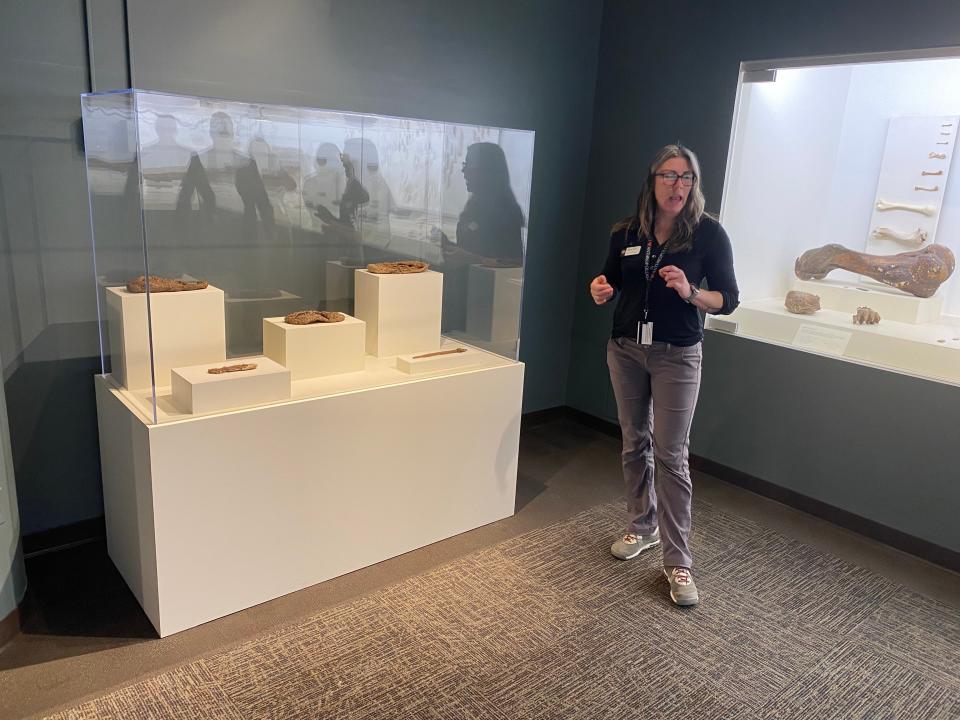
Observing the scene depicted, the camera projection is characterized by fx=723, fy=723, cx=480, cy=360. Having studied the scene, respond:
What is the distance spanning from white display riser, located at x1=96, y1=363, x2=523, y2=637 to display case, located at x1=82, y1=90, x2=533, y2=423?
11cm

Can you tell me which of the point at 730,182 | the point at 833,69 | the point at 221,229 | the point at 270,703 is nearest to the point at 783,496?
the point at 730,182

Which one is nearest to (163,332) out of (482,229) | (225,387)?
(225,387)

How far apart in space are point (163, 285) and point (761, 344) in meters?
2.84

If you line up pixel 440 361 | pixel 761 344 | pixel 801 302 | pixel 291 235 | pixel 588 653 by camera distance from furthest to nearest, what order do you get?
pixel 761 344
pixel 801 302
pixel 440 361
pixel 291 235
pixel 588 653

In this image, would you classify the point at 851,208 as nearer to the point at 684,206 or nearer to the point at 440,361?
the point at 684,206

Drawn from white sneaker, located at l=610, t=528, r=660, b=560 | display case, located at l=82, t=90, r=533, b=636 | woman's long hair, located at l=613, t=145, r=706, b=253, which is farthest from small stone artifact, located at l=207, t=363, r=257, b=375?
white sneaker, located at l=610, t=528, r=660, b=560

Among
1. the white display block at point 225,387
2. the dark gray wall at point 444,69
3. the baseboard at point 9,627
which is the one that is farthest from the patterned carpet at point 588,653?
the dark gray wall at point 444,69

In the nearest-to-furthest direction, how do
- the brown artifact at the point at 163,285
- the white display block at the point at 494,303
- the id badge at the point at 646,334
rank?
the brown artifact at the point at 163,285
the id badge at the point at 646,334
the white display block at the point at 494,303

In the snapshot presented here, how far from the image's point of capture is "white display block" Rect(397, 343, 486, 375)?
2.97 metres

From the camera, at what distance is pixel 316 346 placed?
2785 mm

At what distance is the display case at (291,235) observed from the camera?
239 cm

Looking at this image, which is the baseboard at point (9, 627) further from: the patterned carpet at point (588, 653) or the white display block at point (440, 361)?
the white display block at point (440, 361)

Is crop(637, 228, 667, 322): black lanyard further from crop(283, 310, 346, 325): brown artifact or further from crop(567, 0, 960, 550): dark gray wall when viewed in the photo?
crop(567, 0, 960, 550): dark gray wall

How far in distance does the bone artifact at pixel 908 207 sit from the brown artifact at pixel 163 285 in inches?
118
